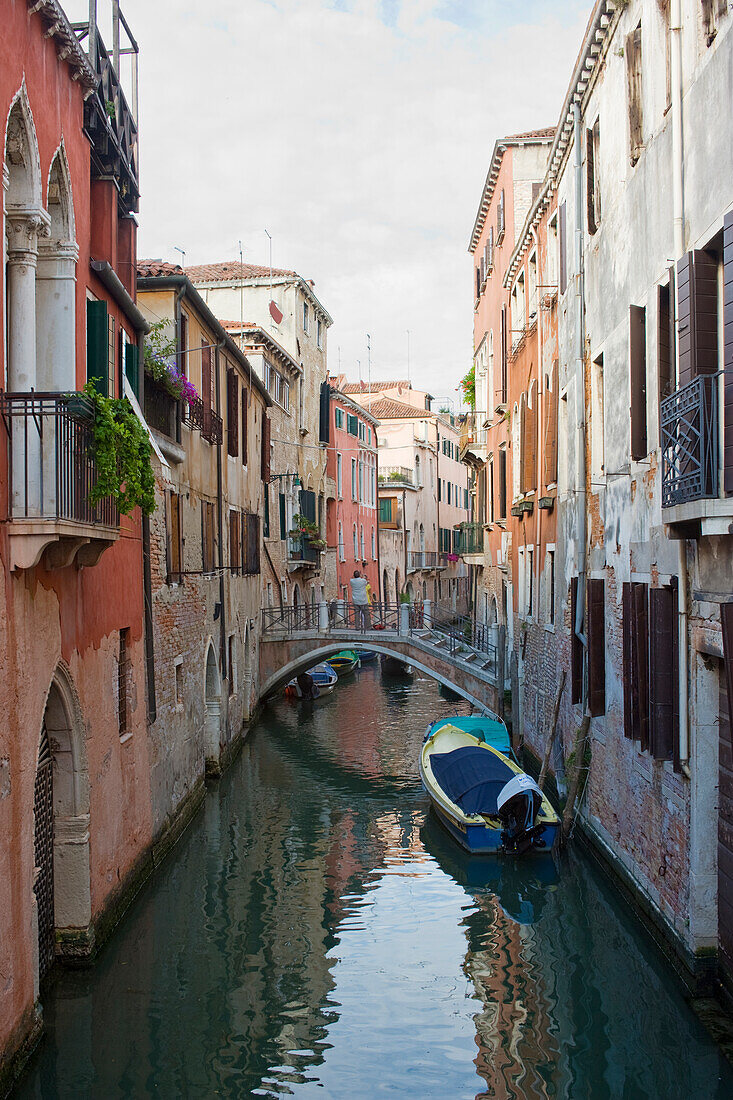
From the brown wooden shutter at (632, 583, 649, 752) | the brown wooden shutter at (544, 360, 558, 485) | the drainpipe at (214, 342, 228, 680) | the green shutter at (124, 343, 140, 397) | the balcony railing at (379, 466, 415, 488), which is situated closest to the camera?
the brown wooden shutter at (632, 583, 649, 752)

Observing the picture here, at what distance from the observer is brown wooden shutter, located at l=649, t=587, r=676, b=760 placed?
7945 millimetres

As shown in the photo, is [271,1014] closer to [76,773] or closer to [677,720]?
[76,773]

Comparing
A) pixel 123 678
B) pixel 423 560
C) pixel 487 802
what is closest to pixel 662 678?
pixel 123 678

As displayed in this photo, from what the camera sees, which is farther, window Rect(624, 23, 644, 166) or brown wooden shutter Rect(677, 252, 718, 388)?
window Rect(624, 23, 644, 166)

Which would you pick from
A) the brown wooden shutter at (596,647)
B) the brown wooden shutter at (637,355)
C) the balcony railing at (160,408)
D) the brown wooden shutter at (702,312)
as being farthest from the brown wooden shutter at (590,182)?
the balcony railing at (160,408)

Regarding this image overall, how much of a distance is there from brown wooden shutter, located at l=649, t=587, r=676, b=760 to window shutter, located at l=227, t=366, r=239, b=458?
1201cm

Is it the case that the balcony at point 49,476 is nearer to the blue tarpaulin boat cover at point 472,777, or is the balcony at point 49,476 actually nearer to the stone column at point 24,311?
the stone column at point 24,311

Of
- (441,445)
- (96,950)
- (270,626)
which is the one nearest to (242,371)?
(270,626)

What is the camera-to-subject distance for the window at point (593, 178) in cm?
1160

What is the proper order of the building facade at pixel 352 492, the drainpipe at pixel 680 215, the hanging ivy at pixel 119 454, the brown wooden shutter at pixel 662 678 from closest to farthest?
the hanging ivy at pixel 119 454
the drainpipe at pixel 680 215
the brown wooden shutter at pixel 662 678
the building facade at pixel 352 492

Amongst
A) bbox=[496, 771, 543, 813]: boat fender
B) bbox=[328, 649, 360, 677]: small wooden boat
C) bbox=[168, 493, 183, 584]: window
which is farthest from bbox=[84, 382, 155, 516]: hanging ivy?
bbox=[328, 649, 360, 677]: small wooden boat

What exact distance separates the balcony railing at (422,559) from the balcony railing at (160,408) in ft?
113

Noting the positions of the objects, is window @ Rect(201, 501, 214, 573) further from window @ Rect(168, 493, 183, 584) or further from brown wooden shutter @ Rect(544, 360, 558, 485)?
brown wooden shutter @ Rect(544, 360, 558, 485)

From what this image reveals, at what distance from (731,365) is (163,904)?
7.77 m
